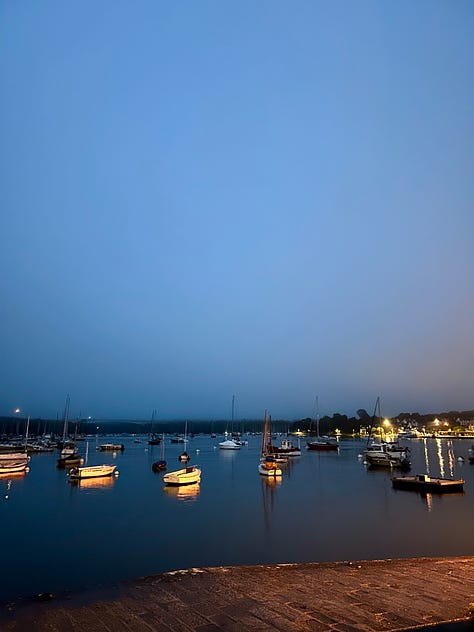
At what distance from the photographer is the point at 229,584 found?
13.9 metres

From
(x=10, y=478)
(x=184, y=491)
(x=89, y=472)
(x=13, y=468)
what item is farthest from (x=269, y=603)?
(x=13, y=468)

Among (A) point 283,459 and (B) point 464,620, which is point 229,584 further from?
(A) point 283,459

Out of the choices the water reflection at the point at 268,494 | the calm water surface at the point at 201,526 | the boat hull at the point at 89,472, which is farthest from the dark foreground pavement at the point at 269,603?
the boat hull at the point at 89,472

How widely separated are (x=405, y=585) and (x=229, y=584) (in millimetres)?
5343

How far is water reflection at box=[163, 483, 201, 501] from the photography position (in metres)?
40.4

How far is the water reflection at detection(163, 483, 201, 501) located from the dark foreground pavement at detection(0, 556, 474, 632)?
25.7m

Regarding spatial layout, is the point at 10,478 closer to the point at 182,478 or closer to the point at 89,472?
the point at 89,472

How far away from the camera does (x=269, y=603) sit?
1201cm

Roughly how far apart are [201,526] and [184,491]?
15.9 metres

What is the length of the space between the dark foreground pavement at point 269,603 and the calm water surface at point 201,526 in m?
5.39

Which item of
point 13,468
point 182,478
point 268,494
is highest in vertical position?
point 182,478

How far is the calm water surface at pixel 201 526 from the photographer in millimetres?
20766

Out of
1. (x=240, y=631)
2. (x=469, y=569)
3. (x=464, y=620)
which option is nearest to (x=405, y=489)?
(x=469, y=569)

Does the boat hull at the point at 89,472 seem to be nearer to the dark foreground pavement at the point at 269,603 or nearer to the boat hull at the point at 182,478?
the boat hull at the point at 182,478
